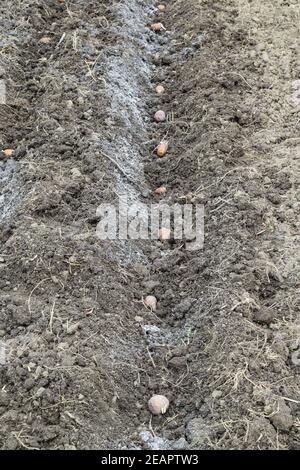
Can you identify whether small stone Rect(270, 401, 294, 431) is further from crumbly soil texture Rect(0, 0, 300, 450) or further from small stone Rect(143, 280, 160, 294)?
small stone Rect(143, 280, 160, 294)

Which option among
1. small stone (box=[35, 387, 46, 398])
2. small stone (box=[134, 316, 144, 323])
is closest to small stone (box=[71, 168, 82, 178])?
small stone (box=[134, 316, 144, 323])

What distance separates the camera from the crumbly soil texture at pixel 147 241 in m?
2.57

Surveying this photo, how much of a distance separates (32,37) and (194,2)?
1.18m

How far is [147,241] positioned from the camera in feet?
11.1

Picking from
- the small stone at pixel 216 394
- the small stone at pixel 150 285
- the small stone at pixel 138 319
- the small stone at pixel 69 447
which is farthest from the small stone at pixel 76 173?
the small stone at pixel 69 447

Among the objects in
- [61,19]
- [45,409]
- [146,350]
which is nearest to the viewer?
[45,409]

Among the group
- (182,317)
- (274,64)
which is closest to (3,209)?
(182,317)

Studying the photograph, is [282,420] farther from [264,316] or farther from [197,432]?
[264,316]

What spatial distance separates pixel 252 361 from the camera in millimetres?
2654

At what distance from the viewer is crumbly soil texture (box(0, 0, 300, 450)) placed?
257 cm

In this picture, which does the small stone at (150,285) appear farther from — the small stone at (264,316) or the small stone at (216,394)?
the small stone at (216,394)

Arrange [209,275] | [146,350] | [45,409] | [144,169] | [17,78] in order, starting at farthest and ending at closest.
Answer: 1. [17,78]
2. [144,169]
3. [209,275]
4. [146,350]
5. [45,409]

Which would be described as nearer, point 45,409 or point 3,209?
point 45,409

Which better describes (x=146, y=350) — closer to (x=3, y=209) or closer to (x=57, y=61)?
(x=3, y=209)
